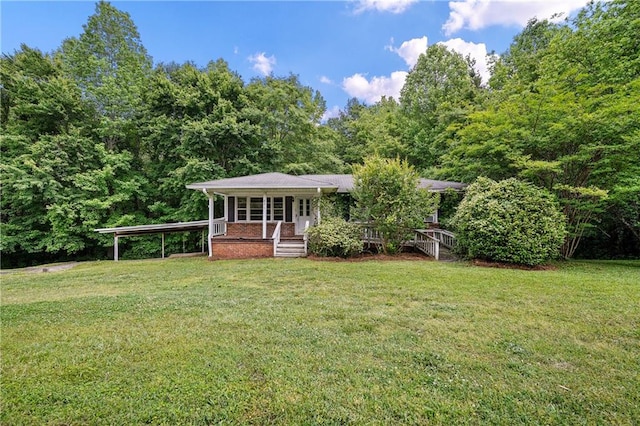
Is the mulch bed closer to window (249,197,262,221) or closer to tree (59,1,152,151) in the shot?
window (249,197,262,221)

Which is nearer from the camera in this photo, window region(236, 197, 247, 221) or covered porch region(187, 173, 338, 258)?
covered porch region(187, 173, 338, 258)

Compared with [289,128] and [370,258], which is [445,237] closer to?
[370,258]

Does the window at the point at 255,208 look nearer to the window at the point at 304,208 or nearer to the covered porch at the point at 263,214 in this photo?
the covered porch at the point at 263,214

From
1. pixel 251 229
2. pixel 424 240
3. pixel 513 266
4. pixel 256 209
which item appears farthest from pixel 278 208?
pixel 513 266

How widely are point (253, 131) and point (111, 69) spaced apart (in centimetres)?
1111

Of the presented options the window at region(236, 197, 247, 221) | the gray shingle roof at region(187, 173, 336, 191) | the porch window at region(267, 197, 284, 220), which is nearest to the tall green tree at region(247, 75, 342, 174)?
the window at region(236, 197, 247, 221)

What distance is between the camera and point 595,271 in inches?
322

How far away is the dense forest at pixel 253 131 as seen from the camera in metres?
9.63

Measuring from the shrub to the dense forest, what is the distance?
17.7 feet

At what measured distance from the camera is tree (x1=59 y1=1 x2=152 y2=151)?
17547 millimetres

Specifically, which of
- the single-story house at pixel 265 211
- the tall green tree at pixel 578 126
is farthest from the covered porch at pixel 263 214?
the tall green tree at pixel 578 126

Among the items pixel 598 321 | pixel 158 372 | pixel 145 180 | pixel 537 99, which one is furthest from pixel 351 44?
pixel 158 372

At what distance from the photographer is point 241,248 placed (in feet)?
38.4

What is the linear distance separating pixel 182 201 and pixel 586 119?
18220 millimetres
